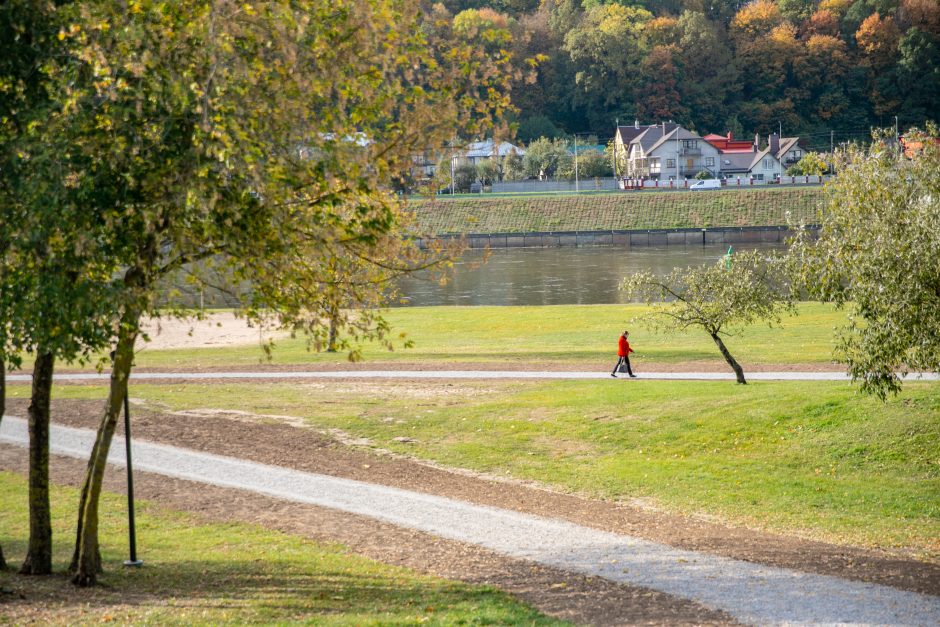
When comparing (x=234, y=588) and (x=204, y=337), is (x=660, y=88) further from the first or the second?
(x=234, y=588)

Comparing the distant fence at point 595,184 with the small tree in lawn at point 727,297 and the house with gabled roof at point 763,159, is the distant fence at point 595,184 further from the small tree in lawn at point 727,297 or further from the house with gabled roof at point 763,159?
the small tree in lawn at point 727,297

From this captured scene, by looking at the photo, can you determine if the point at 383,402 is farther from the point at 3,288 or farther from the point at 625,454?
the point at 3,288

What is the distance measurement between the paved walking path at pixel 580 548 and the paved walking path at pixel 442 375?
805 cm

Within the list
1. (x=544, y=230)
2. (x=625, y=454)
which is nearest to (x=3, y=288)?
A: (x=625, y=454)

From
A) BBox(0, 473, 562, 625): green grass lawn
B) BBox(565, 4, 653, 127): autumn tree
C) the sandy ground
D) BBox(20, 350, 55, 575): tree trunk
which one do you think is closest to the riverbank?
BBox(565, 4, 653, 127): autumn tree

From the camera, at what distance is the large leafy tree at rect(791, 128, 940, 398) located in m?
14.4

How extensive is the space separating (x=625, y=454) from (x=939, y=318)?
733 cm

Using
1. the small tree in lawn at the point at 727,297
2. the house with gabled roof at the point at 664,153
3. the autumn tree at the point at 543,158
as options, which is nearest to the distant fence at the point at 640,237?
the autumn tree at the point at 543,158

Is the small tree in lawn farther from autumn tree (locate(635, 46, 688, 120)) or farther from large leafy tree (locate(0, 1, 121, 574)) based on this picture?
autumn tree (locate(635, 46, 688, 120))

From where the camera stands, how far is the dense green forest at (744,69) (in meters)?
132

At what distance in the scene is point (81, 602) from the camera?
11.2 meters

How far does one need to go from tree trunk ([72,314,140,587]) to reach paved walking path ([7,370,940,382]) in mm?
16208

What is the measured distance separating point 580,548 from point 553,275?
175ft

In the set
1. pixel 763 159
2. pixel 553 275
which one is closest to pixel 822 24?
pixel 763 159
